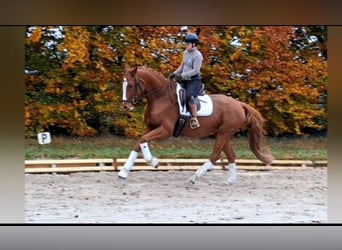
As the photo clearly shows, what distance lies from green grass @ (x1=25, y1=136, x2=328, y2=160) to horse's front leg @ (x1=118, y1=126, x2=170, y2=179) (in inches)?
2.2

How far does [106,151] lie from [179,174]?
0.91m

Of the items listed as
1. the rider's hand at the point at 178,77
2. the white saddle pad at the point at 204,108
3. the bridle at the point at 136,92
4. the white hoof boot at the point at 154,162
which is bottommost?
the white hoof boot at the point at 154,162

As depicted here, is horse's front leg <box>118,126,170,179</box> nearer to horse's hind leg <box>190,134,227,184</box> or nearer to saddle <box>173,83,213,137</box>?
saddle <box>173,83,213,137</box>

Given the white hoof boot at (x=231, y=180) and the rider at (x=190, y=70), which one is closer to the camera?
the rider at (x=190, y=70)

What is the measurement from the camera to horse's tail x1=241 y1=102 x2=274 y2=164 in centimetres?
779

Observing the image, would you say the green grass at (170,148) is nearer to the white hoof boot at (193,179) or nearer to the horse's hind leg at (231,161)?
the horse's hind leg at (231,161)

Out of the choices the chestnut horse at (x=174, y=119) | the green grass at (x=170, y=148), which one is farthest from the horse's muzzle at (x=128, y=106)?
the green grass at (x=170, y=148)

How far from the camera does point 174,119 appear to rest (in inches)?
306

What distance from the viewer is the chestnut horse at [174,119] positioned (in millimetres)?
7711

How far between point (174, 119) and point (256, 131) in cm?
99

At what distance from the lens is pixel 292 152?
7.84 m

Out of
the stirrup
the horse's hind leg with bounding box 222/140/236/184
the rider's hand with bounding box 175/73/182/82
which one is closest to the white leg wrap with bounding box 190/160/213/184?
the horse's hind leg with bounding box 222/140/236/184
